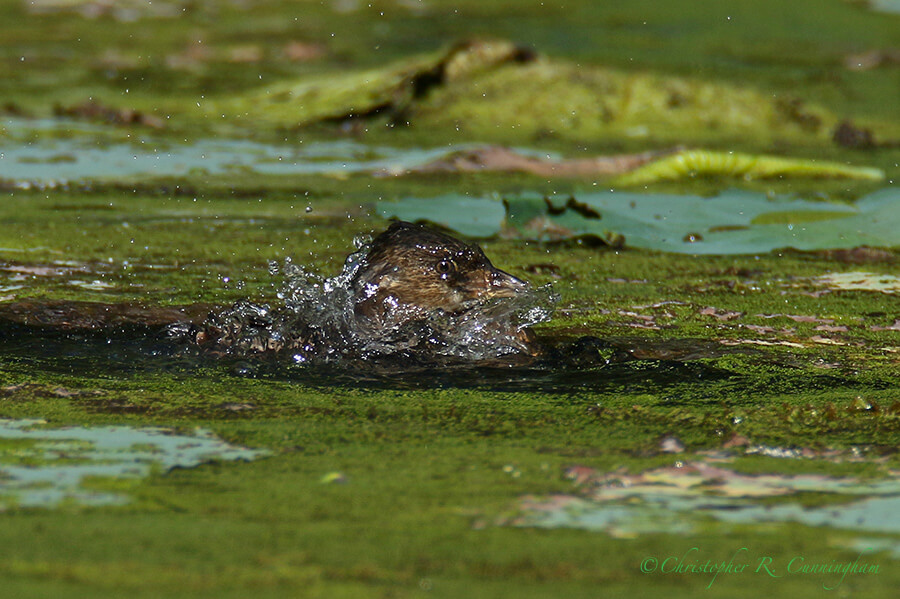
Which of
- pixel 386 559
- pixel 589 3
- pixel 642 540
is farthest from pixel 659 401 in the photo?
pixel 589 3

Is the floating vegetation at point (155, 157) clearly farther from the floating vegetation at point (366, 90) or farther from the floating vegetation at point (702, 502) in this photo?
the floating vegetation at point (702, 502)

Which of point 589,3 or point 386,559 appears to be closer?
point 386,559

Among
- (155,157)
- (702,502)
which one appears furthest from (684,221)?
(702,502)

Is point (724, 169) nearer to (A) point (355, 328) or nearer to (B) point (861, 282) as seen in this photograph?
(B) point (861, 282)

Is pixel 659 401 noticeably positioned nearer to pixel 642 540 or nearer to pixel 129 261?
pixel 642 540

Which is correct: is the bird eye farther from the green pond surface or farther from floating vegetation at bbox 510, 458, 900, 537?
floating vegetation at bbox 510, 458, 900, 537

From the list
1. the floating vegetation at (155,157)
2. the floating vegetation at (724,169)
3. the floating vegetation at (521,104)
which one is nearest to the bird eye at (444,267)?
the floating vegetation at (724,169)
